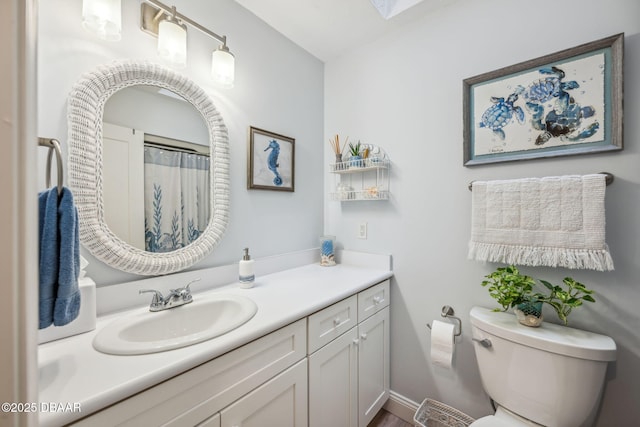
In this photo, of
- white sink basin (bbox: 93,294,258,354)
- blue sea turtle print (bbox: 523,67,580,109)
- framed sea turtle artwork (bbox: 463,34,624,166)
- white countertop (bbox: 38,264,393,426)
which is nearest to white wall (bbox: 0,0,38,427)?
white countertop (bbox: 38,264,393,426)

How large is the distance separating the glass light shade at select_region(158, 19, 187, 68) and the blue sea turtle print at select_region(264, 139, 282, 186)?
611mm

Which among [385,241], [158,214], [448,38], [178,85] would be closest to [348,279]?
[385,241]

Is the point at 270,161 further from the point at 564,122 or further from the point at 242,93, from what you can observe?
the point at 564,122

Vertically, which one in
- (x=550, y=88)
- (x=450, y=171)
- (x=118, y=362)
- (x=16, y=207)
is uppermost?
(x=550, y=88)

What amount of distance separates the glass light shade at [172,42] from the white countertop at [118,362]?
1.07m

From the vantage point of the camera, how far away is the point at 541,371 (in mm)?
1014

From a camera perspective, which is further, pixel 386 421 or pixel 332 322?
pixel 386 421

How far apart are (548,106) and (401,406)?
1837 millimetres

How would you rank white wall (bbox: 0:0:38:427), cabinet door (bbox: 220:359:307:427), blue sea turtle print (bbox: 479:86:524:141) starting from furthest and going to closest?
blue sea turtle print (bbox: 479:86:524:141)
cabinet door (bbox: 220:359:307:427)
white wall (bbox: 0:0:38:427)

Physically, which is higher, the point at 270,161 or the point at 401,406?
the point at 270,161

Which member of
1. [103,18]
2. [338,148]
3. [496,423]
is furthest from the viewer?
[338,148]

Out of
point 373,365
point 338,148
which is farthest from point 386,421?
point 338,148

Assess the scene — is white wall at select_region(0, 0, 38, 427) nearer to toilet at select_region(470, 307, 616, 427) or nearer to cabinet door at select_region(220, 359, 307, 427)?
cabinet door at select_region(220, 359, 307, 427)

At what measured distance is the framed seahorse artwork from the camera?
4.91 feet
